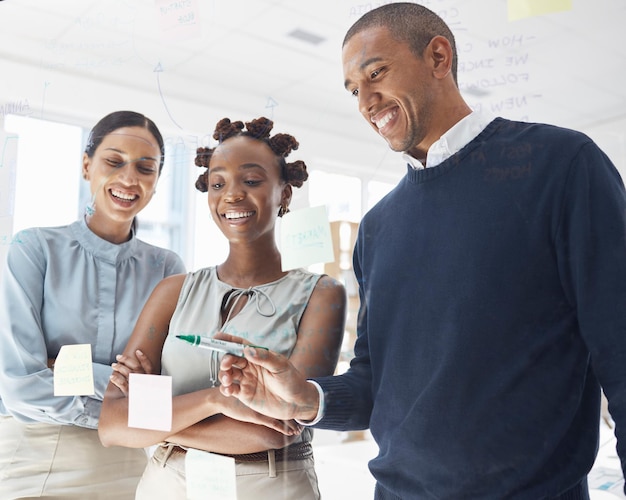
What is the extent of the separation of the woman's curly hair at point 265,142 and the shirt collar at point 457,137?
0.37 metres

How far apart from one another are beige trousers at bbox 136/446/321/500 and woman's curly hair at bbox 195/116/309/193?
586 mm

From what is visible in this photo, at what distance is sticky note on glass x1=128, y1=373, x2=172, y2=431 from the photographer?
1279 mm

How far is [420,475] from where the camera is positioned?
95 cm

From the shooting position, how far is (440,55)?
107 cm

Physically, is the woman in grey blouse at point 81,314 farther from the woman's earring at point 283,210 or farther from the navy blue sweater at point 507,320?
the navy blue sweater at point 507,320

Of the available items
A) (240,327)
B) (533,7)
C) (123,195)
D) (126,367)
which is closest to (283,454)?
(240,327)

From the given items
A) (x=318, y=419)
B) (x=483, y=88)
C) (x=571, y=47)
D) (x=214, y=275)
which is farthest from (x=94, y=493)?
(x=571, y=47)

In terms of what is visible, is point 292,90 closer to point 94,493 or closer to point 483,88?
point 483,88

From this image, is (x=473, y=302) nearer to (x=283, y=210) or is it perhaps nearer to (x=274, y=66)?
(x=283, y=210)

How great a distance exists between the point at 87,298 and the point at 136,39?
706mm

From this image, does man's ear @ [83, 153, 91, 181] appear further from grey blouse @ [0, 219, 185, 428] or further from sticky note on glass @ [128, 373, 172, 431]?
sticky note on glass @ [128, 373, 172, 431]

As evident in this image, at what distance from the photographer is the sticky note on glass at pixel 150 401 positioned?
1279 millimetres

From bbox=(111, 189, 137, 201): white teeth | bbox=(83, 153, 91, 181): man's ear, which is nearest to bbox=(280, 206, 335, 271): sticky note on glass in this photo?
bbox=(111, 189, 137, 201): white teeth

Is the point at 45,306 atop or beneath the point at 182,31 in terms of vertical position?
beneath
